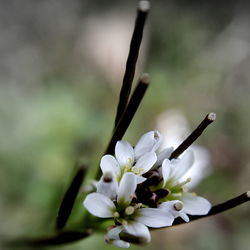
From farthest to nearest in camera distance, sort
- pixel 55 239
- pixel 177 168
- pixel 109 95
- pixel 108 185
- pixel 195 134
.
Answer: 1. pixel 109 95
2. pixel 55 239
3. pixel 177 168
4. pixel 195 134
5. pixel 108 185

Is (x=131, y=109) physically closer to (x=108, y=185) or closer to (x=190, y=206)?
(x=108, y=185)

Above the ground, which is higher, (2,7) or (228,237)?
(2,7)

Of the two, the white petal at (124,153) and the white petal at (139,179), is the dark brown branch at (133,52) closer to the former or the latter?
the white petal at (124,153)

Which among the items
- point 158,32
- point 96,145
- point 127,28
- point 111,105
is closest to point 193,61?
point 158,32

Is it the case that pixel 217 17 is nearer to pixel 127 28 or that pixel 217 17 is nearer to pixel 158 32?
pixel 158 32

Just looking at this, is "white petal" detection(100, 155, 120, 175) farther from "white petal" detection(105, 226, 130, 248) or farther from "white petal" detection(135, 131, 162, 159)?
"white petal" detection(105, 226, 130, 248)

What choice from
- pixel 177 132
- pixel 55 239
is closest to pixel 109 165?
pixel 55 239
